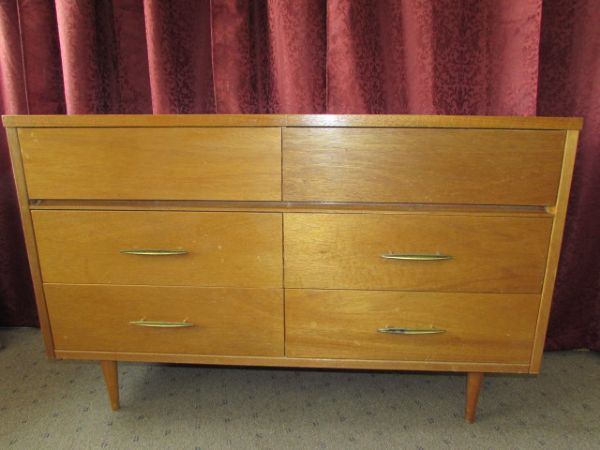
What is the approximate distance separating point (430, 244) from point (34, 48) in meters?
1.37

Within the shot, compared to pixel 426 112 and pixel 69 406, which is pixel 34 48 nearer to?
pixel 69 406

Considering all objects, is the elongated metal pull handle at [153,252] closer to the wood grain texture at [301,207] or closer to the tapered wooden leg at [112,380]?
the wood grain texture at [301,207]

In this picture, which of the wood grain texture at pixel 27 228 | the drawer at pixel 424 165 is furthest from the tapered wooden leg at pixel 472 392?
the wood grain texture at pixel 27 228

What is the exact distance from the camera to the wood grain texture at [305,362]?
0.86 m

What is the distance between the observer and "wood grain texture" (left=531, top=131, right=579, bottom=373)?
0.73m

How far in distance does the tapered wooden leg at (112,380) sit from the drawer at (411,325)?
0.49 m

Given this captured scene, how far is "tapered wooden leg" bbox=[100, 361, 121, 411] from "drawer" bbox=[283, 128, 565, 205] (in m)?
0.70

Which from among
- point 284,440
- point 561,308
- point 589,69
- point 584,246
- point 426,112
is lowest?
point 284,440

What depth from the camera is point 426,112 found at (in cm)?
116

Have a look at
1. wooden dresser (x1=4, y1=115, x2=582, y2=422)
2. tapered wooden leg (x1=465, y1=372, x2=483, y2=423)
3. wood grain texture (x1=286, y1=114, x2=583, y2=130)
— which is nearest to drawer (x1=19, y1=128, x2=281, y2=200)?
wooden dresser (x1=4, y1=115, x2=582, y2=422)

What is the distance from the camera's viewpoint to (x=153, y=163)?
0.77 m

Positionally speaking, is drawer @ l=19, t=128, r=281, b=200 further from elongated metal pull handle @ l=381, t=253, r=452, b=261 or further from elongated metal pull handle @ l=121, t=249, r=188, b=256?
elongated metal pull handle @ l=381, t=253, r=452, b=261

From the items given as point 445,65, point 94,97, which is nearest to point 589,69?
point 445,65

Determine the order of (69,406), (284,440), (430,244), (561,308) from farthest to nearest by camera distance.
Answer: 1. (561,308)
2. (69,406)
3. (284,440)
4. (430,244)
